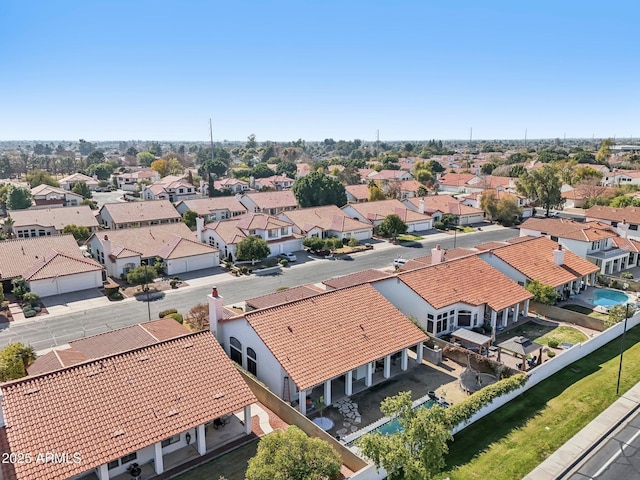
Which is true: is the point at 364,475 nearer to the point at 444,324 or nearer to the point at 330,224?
the point at 444,324

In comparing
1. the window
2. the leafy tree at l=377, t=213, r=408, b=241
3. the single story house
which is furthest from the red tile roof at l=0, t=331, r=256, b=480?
the single story house

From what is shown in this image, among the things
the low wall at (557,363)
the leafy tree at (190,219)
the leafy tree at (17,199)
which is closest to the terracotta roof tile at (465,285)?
the low wall at (557,363)

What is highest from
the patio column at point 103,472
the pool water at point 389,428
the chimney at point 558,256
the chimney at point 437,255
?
the chimney at point 437,255

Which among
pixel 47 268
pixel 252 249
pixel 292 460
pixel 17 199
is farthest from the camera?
pixel 17 199

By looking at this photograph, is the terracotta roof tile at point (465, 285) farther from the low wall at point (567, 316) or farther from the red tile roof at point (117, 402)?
the red tile roof at point (117, 402)

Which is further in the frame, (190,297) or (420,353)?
(190,297)

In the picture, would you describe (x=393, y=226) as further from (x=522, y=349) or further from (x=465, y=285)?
(x=522, y=349)

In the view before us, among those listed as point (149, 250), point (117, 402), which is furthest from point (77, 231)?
point (117, 402)
